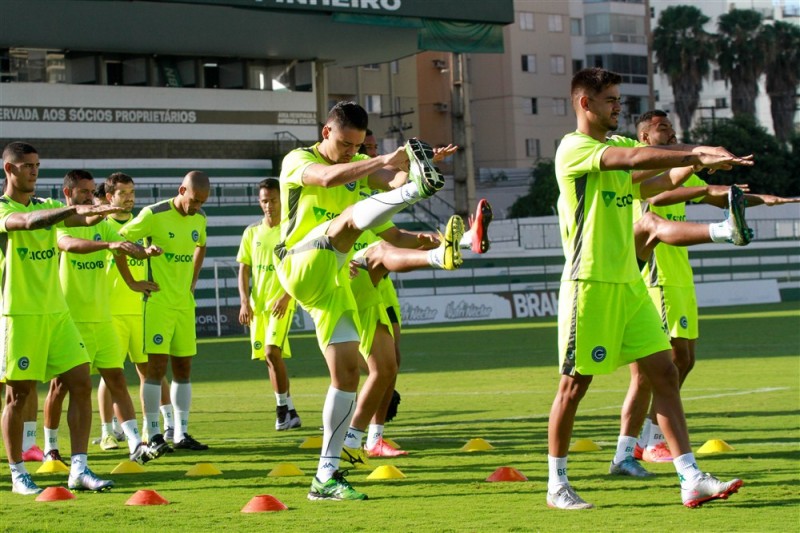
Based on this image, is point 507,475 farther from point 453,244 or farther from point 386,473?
point 453,244

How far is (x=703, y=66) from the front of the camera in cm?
8081

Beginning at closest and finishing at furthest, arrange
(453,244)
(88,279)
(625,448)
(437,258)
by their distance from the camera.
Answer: (453,244) → (437,258) → (625,448) → (88,279)

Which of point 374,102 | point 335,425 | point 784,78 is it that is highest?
point 784,78

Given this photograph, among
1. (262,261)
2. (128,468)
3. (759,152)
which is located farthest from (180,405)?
(759,152)

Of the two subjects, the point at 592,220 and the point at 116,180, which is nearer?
the point at 592,220

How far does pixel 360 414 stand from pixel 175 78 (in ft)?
135

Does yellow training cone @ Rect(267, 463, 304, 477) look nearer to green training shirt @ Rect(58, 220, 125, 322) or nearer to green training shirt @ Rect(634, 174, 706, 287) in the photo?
green training shirt @ Rect(58, 220, 125, 322)

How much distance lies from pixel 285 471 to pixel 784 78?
76.9m

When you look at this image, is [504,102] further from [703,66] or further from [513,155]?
[703,66]

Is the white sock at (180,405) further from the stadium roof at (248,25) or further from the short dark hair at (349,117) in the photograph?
the stadium roof at (248,25)

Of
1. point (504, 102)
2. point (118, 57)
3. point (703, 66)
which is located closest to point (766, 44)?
point (703, 66)

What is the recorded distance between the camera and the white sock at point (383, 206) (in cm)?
764

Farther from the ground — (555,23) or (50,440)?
(555,23)

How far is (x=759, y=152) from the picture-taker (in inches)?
2778
